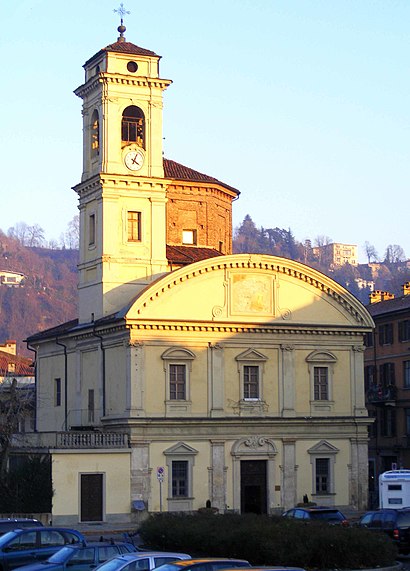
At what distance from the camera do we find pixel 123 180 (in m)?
62.0

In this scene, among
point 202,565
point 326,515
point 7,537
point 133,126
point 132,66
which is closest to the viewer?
point 202,565

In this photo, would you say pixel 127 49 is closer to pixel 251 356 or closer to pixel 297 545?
pixel 251 356

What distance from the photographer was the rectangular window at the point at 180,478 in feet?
191

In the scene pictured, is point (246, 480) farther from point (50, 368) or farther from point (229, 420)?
point (50, 368)

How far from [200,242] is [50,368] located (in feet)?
40.7

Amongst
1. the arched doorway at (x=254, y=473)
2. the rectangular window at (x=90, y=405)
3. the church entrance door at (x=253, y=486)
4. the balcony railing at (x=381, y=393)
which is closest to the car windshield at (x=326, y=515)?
the arched doorway at (x=254, y=473)

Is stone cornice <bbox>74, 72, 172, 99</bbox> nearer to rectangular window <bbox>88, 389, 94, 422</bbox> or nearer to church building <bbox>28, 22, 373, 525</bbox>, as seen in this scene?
church building <bbox>28, 22, 373, 525</bbox>

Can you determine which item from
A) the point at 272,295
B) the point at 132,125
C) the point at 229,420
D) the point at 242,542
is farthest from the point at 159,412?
the point at 242,542

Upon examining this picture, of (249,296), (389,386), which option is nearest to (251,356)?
(249,296)

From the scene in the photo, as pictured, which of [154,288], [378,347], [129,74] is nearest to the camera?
[154,288]

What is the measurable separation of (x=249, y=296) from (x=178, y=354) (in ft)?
16.6

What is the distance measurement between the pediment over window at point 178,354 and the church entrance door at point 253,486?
6.05m

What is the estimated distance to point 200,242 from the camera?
73188 millimetres

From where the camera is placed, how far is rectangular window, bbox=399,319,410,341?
75.5m
